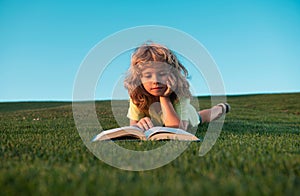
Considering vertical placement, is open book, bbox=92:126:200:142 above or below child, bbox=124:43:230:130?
below

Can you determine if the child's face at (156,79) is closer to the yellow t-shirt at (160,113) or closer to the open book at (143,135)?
the yellow t-shirt at (160,113)

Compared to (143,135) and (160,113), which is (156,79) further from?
(143,135)

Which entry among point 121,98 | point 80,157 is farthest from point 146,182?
point 121,98

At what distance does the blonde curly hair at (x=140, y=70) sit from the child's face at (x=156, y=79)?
106 millimetres

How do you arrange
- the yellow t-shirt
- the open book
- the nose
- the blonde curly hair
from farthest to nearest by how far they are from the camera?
the yellow t-shirt, the blonde curly hair, the nose, the open book

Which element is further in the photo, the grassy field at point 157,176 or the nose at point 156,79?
the nose at point 156,79

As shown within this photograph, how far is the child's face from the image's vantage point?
16.2 ft

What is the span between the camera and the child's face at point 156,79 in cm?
495

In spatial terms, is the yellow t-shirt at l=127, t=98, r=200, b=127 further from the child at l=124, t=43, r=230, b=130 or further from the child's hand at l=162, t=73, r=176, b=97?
the child's hand at l=162, t=73, r=176, b=97

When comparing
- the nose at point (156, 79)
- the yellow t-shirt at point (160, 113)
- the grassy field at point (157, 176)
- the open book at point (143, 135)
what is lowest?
the grassy field at point (157, 176)

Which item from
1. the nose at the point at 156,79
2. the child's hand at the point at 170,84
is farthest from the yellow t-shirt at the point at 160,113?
the nose at the point at 156,79

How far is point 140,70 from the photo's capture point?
5207 mm

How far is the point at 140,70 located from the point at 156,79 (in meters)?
0.42

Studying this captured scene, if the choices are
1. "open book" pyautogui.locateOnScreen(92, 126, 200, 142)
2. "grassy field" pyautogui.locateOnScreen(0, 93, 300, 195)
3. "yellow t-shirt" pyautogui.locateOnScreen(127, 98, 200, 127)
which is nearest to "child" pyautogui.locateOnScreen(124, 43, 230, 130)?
"yellow t-shirt" pyautogui.locateOnScreen(127, 98, 200, 127)
